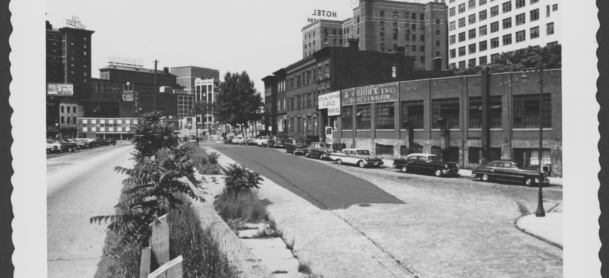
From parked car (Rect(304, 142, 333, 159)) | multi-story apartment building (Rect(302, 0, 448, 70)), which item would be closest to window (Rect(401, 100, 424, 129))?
parked car (Rect(304, 142, 333, 159))

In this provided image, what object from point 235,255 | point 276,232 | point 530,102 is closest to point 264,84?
point 530,102

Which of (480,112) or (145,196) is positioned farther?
(480,112)

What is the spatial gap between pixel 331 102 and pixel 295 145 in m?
8.51

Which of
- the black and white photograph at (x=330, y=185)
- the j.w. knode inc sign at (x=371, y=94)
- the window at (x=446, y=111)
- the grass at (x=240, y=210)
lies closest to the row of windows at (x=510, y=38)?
the black and white photograph at (x=330, y=185)

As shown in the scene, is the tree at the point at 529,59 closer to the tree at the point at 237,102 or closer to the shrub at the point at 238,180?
the tree at the point at 237,102

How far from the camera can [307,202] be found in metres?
19.2

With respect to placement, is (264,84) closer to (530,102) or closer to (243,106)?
(243,106)

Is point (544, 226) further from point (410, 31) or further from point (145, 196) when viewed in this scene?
point (410, 31)

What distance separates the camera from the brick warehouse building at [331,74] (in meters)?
58.7

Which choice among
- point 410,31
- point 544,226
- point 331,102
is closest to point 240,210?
point 544,226

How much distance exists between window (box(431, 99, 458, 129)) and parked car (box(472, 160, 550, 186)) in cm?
970

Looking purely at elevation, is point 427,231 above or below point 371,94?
below

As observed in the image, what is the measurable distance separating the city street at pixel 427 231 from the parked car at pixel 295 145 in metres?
22.8

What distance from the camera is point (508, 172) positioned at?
2716cm
